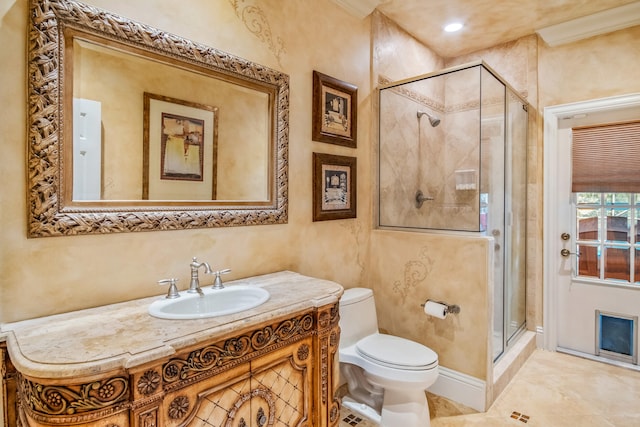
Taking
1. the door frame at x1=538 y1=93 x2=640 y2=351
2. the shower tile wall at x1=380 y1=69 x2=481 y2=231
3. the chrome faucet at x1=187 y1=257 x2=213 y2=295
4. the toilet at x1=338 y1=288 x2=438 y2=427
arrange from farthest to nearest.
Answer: the door frame at x1=538 y1=93 x2=640 y2=351, the shower tile wall at x1=380 y1=69 x2=481 y2=231, the toilet at x1=338 y1=288 x2=438 y2=427, the chrome faucet at x1=187 y1=257 x2=213 y2=295

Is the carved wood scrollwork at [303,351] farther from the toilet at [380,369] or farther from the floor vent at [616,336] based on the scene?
the floor vent at [616,336]

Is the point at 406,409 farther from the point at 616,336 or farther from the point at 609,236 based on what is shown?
the point at 609,236

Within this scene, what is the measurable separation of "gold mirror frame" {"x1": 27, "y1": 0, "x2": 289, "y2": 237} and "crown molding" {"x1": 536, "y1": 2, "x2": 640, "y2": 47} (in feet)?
8.82

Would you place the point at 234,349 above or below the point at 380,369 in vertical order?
above

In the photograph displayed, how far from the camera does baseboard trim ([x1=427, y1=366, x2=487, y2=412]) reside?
2100 millimetres

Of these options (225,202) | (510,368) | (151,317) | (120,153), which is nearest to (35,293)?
(151,317)

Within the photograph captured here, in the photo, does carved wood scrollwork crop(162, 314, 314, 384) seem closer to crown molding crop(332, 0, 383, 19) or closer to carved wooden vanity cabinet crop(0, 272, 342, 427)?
carved wooden vanity cabinet crop(0, 272, 342, 427)

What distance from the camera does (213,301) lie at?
4.93ft

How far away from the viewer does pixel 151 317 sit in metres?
1.19

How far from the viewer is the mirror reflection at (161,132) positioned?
130 cm

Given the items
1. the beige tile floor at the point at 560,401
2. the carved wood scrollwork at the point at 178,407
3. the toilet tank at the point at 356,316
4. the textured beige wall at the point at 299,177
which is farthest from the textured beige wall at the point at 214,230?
the beige tile floor at the point at 560,401

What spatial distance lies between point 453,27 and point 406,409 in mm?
2818

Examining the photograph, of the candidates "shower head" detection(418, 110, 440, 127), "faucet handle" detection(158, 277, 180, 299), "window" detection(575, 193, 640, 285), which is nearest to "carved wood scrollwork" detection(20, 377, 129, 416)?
"faucet handle" detection(158, 277, 180, 299)

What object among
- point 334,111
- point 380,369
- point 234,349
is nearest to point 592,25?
point 334,111
